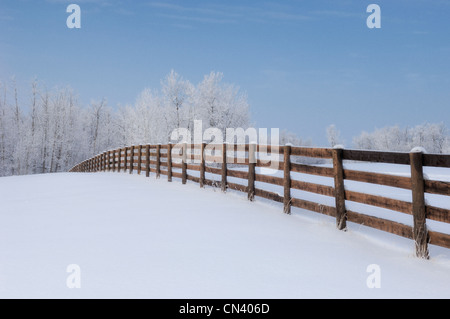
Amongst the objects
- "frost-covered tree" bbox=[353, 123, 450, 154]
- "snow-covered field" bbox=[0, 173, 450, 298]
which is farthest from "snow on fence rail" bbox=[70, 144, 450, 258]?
"frost-covered tree" bbox=[353, 123, 450, 154]

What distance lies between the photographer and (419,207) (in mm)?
4578

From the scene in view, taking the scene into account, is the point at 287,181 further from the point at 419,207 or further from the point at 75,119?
the point at 75,119

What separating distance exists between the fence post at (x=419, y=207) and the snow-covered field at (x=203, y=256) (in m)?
0.18

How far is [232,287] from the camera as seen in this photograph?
3.49 m

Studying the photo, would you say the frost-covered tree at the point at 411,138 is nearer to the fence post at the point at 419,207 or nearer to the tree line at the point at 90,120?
the tree line at the point at 90,120

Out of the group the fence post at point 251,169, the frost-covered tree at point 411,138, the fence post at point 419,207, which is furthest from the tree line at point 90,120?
the frost-covered tree at point 411,138

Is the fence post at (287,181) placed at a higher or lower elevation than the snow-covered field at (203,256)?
higher

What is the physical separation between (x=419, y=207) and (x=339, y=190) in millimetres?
1495

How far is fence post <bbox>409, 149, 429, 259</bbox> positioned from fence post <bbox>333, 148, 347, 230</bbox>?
1.32 metres

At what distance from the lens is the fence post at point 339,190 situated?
584cm

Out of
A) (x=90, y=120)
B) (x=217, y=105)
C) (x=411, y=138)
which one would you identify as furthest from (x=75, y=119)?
(x=411, y=138)

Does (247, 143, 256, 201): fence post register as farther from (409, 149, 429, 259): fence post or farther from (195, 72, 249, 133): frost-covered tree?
(195, 72, 249, 133): frost-covered tree

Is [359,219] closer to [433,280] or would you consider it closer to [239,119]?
[433,280]

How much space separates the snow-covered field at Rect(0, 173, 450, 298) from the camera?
349 centimetres
